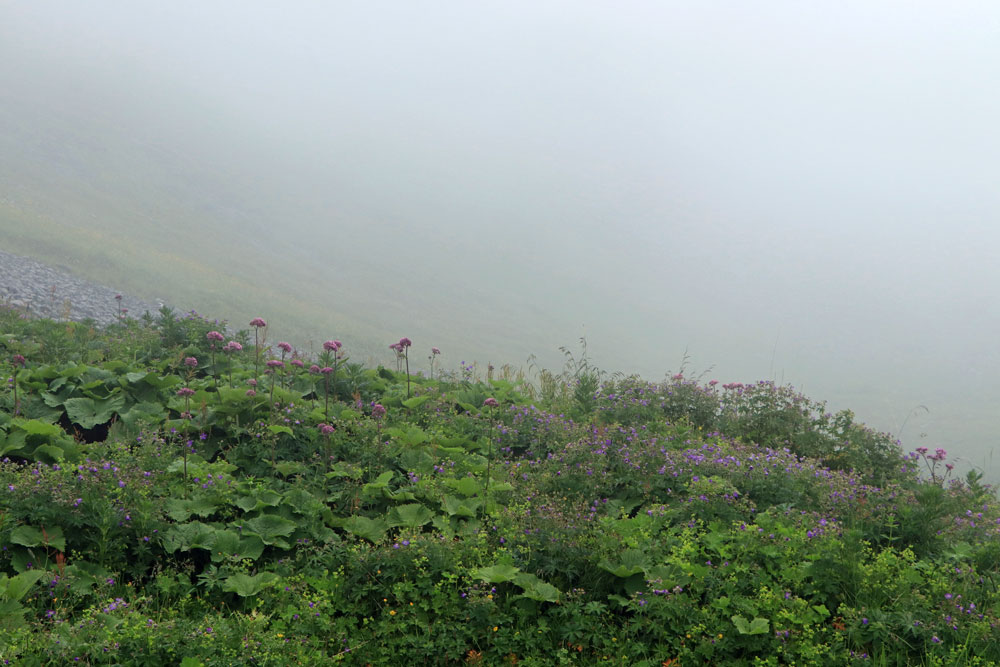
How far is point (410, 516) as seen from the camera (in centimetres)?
485

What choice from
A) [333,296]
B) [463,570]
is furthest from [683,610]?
[333,296]

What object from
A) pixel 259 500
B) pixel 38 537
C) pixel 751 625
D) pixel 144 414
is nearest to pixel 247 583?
pixel 259 500

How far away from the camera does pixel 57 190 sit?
39.5m

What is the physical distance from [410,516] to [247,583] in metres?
1.12

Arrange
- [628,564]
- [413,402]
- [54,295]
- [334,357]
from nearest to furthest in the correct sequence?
[628,564], [413,402], [334,357], [54,295]

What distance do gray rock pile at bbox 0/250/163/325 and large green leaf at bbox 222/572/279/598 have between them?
9.02m

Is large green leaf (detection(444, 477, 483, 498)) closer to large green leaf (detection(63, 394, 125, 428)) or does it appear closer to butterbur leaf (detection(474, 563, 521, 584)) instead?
butterbur leaf (detection(474, 563, 521, 584))

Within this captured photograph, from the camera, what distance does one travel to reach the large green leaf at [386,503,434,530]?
480cm

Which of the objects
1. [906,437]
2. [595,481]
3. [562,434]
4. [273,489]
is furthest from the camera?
[906,437]

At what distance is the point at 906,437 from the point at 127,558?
2794 cm

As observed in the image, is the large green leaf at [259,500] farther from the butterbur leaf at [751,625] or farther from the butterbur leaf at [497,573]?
the butterbur leaf at [751,625]

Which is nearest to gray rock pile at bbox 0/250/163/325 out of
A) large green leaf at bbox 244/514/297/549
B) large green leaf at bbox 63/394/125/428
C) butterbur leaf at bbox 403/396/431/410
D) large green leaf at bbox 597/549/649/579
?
large green leaf at bbox 63/394/125/428

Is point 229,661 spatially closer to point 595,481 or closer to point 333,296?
point 595,481

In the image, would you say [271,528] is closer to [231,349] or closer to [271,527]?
[271,527]
